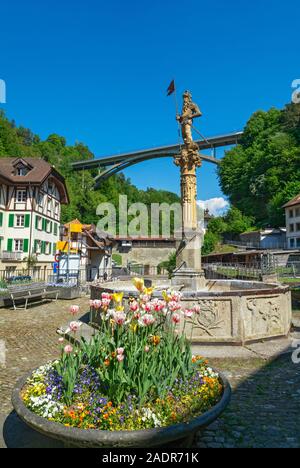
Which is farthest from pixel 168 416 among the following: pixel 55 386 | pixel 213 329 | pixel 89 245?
pixel 89 245

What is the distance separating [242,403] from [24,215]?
108 ft

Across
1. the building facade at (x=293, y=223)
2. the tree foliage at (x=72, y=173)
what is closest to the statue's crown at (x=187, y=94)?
the building facade at (x=293, y=223)

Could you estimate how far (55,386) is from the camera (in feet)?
10.8

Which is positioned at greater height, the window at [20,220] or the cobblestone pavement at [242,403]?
the window at [20,220]

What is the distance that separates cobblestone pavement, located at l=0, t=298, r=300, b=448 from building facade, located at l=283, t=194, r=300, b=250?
49.4m

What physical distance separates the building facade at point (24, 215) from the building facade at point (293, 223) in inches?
1496

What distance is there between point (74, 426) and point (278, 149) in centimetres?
6446

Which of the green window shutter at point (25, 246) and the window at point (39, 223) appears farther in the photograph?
the window at point (39, 223)

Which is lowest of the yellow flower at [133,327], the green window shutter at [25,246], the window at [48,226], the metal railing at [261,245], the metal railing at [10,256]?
the yellow flower at [133,327]

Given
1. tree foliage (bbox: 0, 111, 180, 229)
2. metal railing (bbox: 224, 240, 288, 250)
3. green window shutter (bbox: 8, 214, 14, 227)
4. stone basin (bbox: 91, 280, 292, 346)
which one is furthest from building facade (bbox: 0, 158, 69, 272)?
metal railing (bbox: 224, 240, 288, 250)

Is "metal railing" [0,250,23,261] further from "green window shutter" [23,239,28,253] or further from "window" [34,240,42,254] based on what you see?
"window" [34,240,42,254]

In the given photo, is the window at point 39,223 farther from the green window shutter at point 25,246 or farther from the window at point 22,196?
the window at point 22,196

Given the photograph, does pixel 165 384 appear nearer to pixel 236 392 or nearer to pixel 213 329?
pixel 236 392

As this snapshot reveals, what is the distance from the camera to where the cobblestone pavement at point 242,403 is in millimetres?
3512
